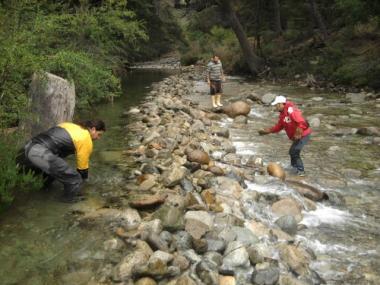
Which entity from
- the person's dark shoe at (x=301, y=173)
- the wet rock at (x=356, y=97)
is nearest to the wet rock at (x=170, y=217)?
the person's dark shoe at (x=301, y=173)

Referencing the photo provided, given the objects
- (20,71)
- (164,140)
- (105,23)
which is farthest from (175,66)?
(20,71)

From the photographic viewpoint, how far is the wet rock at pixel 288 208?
6387 mm

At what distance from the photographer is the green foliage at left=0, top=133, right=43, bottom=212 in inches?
214

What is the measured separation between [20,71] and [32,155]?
1.34 m

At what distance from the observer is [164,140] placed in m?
9.21

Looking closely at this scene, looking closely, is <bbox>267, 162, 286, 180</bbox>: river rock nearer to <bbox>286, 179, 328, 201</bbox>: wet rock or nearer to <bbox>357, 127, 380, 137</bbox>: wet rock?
<bbox>286, 179, 328, 201</bbox>: wet rock

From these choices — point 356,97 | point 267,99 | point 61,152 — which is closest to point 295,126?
point 61,152

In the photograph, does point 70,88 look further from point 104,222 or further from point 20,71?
point 104,222

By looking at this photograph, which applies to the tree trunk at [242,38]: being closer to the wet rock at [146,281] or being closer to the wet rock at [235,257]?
the wet rock at [235,257]

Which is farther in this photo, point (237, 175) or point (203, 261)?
point (237, 175)

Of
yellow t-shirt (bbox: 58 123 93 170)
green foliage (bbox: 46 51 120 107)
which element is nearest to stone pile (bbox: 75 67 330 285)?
yellow t-shirt (bbox: 58 123 93 170)

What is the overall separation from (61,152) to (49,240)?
4.60 ft

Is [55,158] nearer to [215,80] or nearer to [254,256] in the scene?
[254,256]

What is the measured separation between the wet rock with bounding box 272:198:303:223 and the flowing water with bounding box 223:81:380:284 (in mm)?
140
